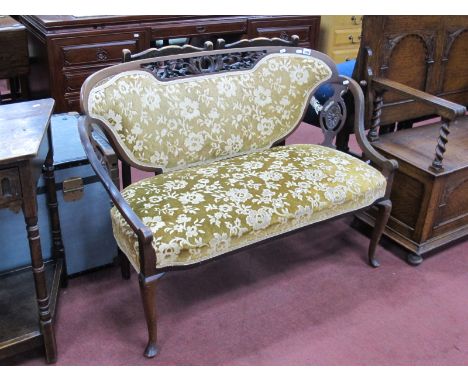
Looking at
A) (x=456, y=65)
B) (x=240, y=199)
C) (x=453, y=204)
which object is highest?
(x=456, y=65)

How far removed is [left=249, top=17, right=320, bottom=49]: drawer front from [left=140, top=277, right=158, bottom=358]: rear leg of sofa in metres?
2.44

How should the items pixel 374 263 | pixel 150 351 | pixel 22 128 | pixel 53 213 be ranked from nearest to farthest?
1. pixel 22 128
2. pixel 150 351
3. pixel 53 213
4. pixel 374 263

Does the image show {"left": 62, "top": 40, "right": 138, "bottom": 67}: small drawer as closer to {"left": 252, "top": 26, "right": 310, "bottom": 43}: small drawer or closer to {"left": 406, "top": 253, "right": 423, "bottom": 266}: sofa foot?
{"left": 252, "top": 26, "right": 310, "bottom": 43}: small drawer

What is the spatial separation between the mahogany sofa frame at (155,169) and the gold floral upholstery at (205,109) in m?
0.03

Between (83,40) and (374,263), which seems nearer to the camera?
Answer: (374,263)

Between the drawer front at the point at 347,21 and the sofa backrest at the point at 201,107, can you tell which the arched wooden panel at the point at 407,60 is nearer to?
the sofa backrest at the point at 201,107

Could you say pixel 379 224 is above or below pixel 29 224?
below

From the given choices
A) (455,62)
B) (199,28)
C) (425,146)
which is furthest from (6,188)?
(199,28)

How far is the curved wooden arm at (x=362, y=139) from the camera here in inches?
81.9

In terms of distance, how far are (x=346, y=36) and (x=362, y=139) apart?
2.12 m

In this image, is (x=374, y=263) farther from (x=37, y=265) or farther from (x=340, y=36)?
(x=340, y=36)

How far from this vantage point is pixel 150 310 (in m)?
1.61

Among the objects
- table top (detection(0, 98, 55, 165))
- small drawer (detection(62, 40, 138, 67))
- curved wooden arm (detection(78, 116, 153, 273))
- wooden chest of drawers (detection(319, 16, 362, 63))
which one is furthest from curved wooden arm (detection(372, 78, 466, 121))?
wooden chest of drawers (detection(319, 16, 362, 63))

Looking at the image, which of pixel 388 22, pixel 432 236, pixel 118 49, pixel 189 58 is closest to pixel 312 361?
pixel 432 236
